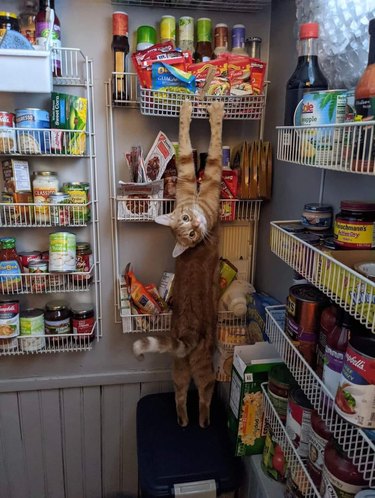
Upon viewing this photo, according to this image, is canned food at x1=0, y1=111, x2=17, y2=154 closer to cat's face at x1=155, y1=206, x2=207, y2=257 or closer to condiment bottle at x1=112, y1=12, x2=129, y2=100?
condiment bottle at x1=112, y1=12, x2=129, y2=100

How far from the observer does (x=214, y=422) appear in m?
1.54

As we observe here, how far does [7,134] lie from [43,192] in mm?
217

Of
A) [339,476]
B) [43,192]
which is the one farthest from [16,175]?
[339,476]

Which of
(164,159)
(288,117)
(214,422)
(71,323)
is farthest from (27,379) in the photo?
(288,117)

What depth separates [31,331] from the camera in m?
1.48

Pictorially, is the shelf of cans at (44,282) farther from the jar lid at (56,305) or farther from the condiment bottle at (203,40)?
the condiment bottle at (203,40)

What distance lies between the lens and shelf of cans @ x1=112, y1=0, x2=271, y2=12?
4.47ft

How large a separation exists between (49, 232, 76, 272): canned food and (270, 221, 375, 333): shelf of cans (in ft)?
2.52

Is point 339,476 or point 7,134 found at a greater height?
point 7,134

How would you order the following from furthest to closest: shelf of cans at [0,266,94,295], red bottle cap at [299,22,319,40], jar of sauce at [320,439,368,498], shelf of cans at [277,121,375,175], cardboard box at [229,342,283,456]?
1. shelf of cans at [0,266,94,295]
2. cardboard box at [229,342,283,456]
3. red bottle cap at [299,22,319,40]
4. jar of sauce at [320,439,368,498]
5. shelf of cans at [277,121,375,175]

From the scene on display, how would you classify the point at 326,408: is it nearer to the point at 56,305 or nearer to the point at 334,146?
the point at 334,146

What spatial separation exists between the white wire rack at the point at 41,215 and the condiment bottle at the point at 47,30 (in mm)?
450

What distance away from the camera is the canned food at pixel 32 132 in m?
1.31

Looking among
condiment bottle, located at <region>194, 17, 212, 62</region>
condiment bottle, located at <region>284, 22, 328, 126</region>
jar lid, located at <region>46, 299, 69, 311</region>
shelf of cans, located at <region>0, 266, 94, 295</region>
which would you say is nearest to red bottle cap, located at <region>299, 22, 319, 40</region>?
condiment bottle, located at <region>284, 22, 328, 126</region>
